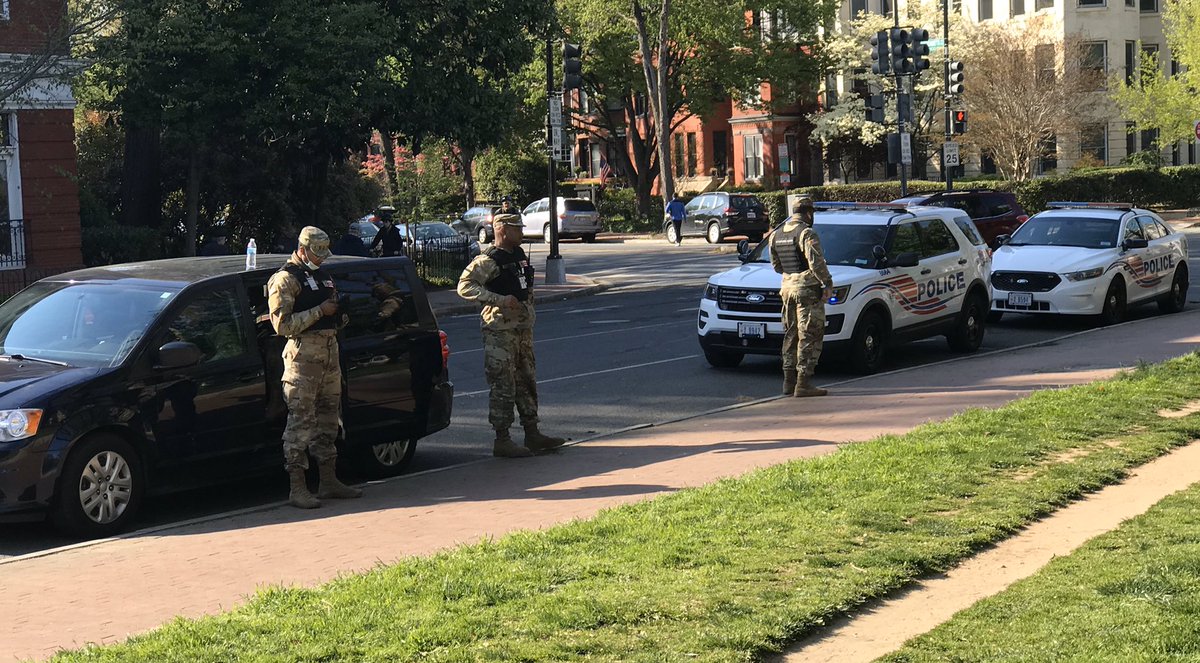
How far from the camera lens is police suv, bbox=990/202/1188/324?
65.1 ft

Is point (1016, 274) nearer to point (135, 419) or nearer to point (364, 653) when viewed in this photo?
point (135, 419)

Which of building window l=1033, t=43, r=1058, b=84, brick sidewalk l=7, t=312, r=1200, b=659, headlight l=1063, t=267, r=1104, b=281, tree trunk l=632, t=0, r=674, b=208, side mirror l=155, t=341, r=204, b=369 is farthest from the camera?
building window l=1033, t=43, r=1058, b=84

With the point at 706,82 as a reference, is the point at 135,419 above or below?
below

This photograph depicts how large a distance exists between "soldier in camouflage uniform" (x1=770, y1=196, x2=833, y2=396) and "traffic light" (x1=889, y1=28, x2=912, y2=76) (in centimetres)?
2113

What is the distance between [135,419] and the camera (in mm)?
9281

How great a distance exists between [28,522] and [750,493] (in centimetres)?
450

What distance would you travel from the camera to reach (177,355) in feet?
30.4

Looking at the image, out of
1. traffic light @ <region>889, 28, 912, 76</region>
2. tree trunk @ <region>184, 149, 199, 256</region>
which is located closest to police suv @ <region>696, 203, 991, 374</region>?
tree trunk @ <region>184, 149, 199, 256</region>

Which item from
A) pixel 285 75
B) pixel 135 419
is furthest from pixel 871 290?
pixel 285 75

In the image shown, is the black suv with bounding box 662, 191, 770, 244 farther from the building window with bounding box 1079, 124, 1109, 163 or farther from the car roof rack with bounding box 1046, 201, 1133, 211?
the car roof rack with bounding box 1046, 201, 1133, 211

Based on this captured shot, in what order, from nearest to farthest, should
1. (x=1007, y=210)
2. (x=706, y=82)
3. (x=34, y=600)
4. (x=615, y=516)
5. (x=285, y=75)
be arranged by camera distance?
1. (x=34, y=600)
2. (x=615, y=516)
3. (x=285, y=75)
4. (x=1007, y=210)
5. (x=706, y=82)

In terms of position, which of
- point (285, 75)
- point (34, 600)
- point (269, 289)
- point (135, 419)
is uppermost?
point (285, 75)

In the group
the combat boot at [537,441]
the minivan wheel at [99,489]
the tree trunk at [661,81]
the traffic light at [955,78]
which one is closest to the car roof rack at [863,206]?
the combat boot at [537,441]

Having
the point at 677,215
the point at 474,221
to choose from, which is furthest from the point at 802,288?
the point at 474,221
